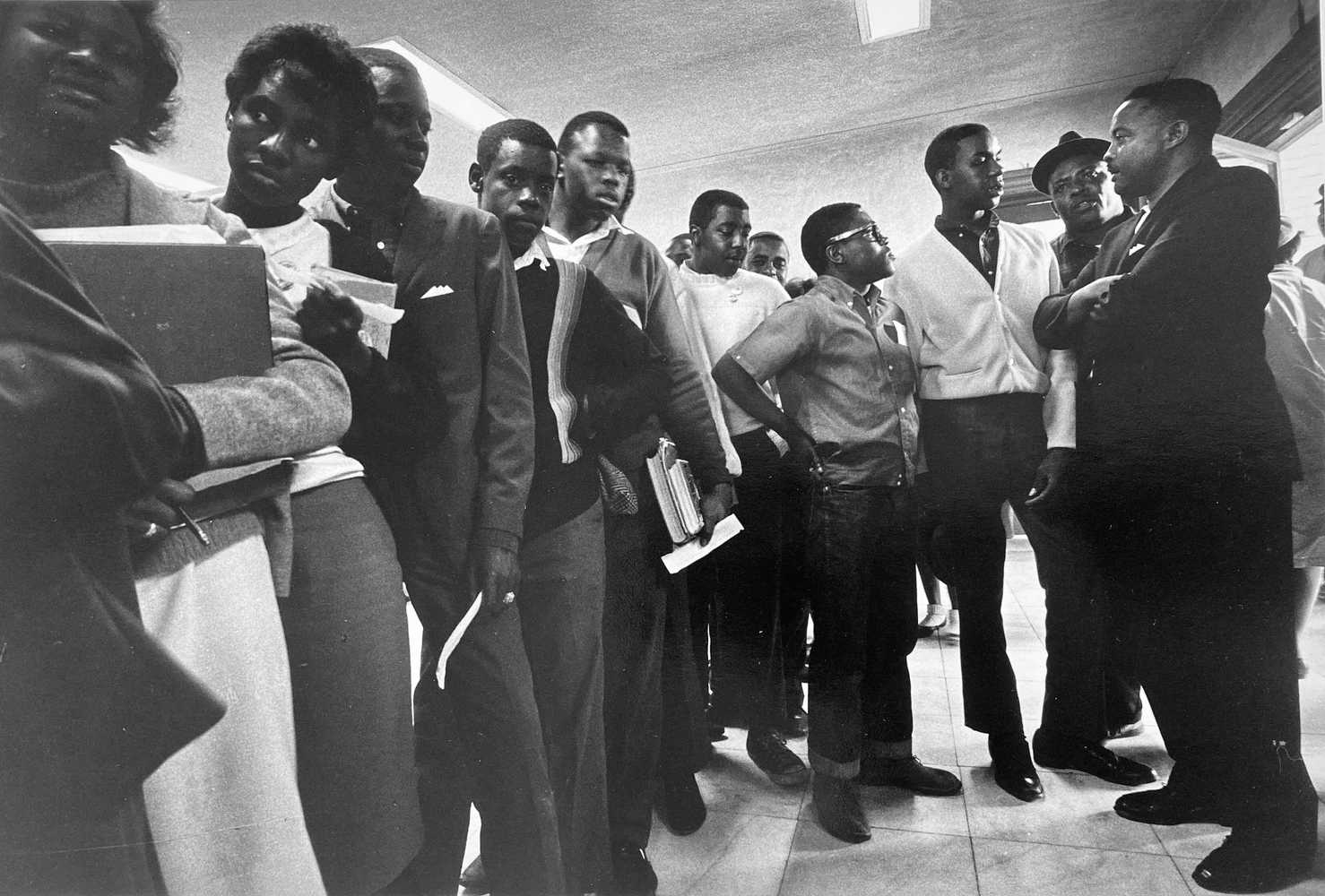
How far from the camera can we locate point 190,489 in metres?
0.85

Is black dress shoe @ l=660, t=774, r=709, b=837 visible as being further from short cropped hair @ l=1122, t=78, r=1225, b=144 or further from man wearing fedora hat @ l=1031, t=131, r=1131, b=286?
short cropped hair @ l=1122, t=78, r=1225, b=144

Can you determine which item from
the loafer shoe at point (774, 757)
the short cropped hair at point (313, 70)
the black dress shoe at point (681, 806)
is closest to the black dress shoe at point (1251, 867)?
the loafer shoe at point (774, 757)

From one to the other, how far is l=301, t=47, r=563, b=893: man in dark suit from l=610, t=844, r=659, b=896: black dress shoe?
149 mm

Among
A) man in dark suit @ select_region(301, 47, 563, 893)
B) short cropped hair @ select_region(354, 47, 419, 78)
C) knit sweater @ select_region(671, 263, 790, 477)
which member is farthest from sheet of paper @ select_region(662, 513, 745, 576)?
short cropped hair @ select_region(354, 47, 419, 78)

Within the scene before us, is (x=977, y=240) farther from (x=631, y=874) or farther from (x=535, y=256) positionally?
(x=631, y=874)

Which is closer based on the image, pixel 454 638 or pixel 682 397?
pixel 454 638

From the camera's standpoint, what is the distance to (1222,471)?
1.23 metres

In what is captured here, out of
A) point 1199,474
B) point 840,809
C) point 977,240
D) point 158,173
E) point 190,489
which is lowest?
point 840,809

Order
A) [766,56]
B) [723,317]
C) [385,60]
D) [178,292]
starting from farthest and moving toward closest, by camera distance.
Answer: [723,317], [766,56], [385,60], [178,292]

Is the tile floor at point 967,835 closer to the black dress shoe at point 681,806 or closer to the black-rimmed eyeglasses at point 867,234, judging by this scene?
the black dress shoe at point 681,806

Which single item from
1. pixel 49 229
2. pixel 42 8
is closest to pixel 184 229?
pixel 49 229

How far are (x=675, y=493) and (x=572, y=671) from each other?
37cm

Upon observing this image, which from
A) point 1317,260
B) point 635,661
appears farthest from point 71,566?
point 1317,260

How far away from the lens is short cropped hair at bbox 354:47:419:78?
1.05 m
